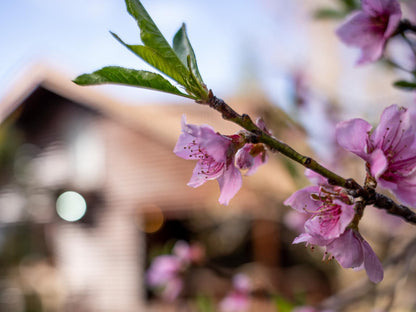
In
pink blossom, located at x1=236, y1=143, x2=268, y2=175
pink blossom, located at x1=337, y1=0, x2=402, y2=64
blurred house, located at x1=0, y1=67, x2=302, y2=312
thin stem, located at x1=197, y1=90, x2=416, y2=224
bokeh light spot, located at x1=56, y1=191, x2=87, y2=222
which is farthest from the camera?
bokeh light spot, located at x1=56, y1=191, x2=87, y2=222

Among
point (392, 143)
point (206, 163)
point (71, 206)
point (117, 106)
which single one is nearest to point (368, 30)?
point (392, 143)

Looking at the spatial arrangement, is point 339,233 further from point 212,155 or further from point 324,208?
point 212,155

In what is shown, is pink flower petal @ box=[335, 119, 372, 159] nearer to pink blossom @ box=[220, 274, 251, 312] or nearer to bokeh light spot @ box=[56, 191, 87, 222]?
pink blossom @ box=[220, 274, 251, 312]

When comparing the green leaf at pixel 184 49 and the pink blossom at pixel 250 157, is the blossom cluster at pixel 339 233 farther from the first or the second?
the green leaf at pixel 184 49

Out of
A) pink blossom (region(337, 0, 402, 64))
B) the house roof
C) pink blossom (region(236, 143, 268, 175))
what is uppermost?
the house roof

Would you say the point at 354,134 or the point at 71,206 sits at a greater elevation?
the point at 354,134

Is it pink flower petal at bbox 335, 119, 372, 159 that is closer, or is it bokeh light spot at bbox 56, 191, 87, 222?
pink flower petal at bbox 335, 119, 372, 159

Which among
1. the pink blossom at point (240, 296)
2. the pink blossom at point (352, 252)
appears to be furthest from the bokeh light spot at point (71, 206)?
the pink blossom at point (352, 252)

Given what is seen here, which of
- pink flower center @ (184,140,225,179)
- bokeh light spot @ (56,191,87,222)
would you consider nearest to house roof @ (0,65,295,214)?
bokeh light spot @ (56,191,87,222)

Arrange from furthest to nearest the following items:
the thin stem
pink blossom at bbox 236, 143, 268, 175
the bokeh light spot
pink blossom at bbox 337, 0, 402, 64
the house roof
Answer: the bokeh light spot → the house roof → pink blossom at bbox 337, 0, 402, 64 → pink blossom at bbox 236, 143, 268, 175 → the thin stem
